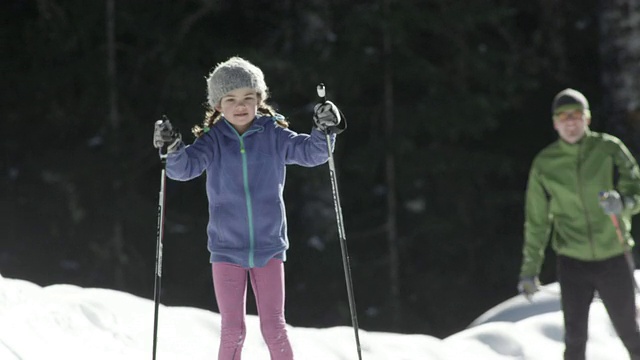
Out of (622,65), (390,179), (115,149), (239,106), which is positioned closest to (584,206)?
(239,106)

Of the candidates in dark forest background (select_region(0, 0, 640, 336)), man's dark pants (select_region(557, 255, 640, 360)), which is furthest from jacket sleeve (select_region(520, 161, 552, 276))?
dark forest background (select_region(0, 0, 640, 336))

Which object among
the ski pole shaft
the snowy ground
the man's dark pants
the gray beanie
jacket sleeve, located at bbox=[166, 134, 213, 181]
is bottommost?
the snowy ground

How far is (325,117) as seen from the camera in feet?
14.0

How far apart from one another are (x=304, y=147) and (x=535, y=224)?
1.36 meters

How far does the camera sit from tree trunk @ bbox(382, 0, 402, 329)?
10109 mm

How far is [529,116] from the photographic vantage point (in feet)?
37.2

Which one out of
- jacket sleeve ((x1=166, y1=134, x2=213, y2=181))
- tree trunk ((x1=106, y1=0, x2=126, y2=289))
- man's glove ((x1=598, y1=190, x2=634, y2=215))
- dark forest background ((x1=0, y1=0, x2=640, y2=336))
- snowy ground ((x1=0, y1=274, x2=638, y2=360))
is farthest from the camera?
tree trunk ((x1=106, y1=0, x2=126, y2=289))

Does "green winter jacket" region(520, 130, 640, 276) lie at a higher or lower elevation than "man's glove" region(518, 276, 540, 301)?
higher

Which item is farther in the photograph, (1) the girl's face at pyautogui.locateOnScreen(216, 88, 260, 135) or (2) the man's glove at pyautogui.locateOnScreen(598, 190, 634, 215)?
(2) the man's glove at pyautogui.locateOnScreen(598, 190, 634, 215)

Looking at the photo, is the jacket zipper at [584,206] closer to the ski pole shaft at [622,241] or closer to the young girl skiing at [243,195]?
the ski pole shaft at [622,241]

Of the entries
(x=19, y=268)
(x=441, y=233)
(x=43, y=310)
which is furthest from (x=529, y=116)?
(x=43, y=310)

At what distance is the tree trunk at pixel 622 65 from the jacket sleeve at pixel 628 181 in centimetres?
556

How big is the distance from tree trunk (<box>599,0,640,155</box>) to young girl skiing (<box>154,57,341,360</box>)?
6629 mm

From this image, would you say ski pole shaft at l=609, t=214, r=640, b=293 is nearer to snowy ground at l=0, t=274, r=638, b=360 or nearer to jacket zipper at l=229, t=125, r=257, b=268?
snowy ground at l=0, t=274, r=638, b=360
